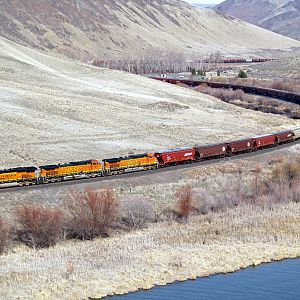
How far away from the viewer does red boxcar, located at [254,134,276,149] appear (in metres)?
69.6

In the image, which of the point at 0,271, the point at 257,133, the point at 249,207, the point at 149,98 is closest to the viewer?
the point at 0,271

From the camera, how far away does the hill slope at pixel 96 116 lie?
7112 cm

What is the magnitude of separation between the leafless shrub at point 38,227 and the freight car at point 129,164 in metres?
13.2

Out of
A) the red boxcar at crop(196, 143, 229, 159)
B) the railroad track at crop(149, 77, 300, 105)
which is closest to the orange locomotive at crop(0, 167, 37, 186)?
the red boxcar at crop(196, 143, 229, 159)

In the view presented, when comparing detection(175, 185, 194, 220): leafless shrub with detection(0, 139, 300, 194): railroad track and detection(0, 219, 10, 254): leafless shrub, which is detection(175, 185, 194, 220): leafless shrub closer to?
detection(0, 139, 300, 194): railroad track

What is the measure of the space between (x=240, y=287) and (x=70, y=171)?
21847 millimetres

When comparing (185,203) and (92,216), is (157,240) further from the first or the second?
(185,203)

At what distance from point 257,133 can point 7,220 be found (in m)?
48.3

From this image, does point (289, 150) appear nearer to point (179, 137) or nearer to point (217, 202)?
point (179, 137)

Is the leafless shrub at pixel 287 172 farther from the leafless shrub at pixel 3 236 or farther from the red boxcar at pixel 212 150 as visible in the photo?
the leafless shrub at pixel 3 236

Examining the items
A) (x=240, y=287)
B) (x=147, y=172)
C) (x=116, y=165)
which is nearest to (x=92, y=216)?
(x=240, y=287)

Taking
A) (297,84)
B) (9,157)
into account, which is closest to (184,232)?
(9,157)

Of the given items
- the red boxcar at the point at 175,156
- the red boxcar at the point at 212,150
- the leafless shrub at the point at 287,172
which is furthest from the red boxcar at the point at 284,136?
the red boxcar at the point at 175,156

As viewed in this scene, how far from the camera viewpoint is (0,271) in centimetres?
3616
